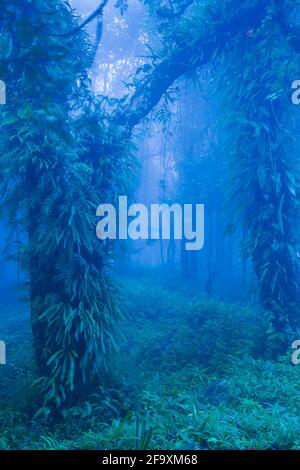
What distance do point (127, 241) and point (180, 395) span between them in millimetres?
2954

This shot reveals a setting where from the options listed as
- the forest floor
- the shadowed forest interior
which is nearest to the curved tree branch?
the shadowed forest interior

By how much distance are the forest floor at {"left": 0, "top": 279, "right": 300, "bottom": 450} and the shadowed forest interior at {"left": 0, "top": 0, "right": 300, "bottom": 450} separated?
0.03 meters

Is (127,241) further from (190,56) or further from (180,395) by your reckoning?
(190,56)

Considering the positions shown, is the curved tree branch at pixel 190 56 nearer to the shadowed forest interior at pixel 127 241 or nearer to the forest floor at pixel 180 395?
the shadowed forest interior at pixel 127 241

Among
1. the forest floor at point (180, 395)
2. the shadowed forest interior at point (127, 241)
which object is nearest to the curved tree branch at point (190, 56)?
the shadowed forest interior at point (127, 241)

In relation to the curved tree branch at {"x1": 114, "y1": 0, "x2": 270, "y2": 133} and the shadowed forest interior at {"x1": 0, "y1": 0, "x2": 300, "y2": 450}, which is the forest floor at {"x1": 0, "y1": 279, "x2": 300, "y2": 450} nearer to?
the shadowed forest interior at {"x1": 0, "y1": 0, "x2": 300, "y2": 450}

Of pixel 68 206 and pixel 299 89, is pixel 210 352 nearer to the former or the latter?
pixel 68 206

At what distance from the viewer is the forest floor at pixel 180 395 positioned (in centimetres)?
418

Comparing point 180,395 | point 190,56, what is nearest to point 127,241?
point 180,395

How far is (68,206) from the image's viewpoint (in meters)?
5.65

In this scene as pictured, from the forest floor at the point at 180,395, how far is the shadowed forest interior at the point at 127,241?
0.03 m

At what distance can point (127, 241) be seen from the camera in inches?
296
